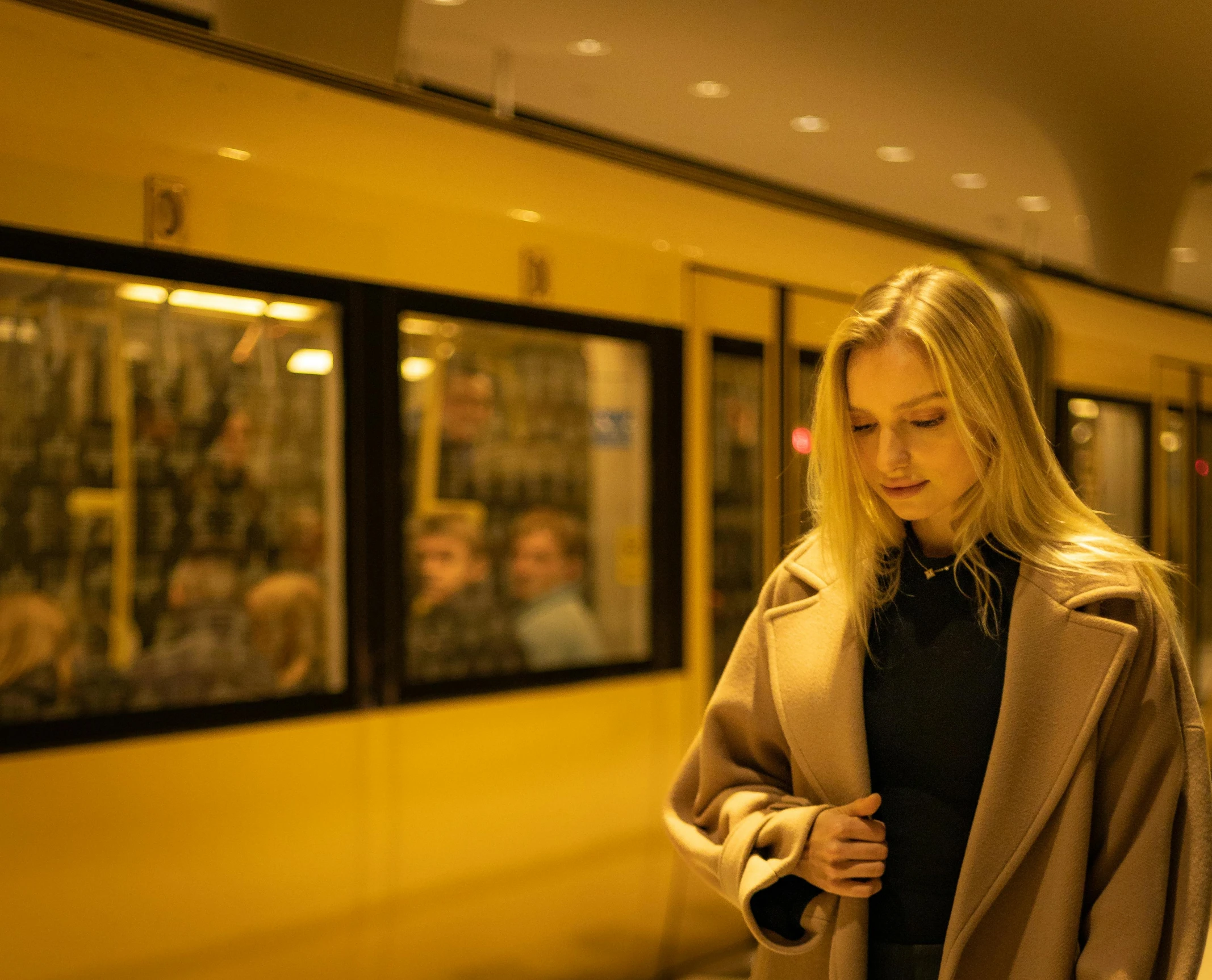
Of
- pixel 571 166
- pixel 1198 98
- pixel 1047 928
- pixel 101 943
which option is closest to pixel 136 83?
pixel 571 166

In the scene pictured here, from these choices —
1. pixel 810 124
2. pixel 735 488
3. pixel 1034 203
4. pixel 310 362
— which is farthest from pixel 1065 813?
pixel 1034 203

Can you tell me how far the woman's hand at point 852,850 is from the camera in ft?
4.77

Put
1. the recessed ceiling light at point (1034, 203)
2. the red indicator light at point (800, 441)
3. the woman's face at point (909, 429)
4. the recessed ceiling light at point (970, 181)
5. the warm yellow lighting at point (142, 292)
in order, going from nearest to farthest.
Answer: the woman's face at point (909, 429) → the warm yellow lighting at point (142, 292) → the red indicator light at point (800, 441) → the recessed ceiling light at point (970, 181) → the recessed ceiling light at point (1034, 203)

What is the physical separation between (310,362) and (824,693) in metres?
1.89

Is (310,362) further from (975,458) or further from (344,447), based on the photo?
(975,458)

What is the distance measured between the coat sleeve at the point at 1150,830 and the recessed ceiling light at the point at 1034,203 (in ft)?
22.1

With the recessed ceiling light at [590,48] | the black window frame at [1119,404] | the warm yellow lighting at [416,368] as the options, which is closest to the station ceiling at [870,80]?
the recessed ceiling light at [590,48]

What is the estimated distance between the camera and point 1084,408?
545 cm

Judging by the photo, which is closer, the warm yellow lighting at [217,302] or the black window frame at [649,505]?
the warm yellow lighting at [217,302]

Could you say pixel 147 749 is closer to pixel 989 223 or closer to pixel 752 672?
pixel 752 672

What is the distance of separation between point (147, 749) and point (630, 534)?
62.9 inches

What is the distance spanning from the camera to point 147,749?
273 centimetres

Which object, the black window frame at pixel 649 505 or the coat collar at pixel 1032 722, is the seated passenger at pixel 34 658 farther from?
the coat collar at pixel 1032 722

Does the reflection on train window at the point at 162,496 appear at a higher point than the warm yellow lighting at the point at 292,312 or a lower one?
lower
